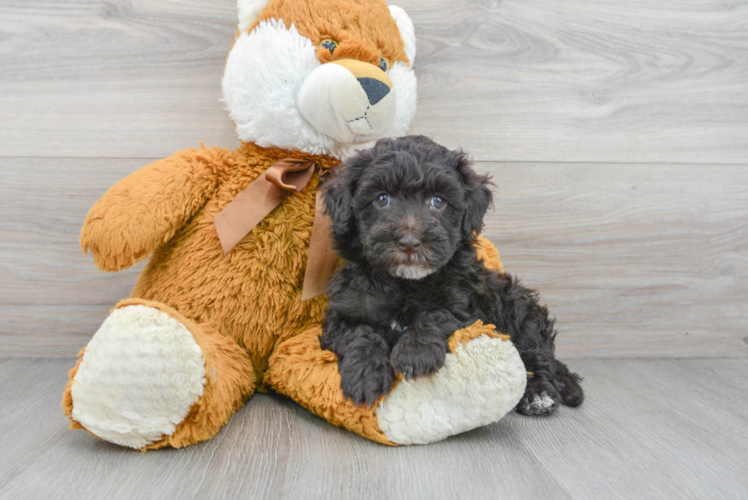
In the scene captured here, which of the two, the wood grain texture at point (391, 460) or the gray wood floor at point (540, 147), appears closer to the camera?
the wood grain texture at point (391, 460)

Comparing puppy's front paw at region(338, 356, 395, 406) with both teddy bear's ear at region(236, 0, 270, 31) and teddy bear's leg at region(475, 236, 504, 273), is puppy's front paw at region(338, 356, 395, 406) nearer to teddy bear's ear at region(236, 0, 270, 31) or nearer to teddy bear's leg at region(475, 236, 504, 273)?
teddy bear's leg at region(475, 236, 504, 273)

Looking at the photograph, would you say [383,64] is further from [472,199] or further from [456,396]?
[456,396]

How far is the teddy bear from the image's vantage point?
115 cm

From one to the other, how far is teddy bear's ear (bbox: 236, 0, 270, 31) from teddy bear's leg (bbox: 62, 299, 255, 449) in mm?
822

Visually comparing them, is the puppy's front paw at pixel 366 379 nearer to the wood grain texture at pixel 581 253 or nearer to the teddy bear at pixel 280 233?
the teddy bear at pixel 280 233

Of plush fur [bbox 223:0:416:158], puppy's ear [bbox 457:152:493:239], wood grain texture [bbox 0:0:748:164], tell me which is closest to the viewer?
puppy's ear [bbox 457:152:493:239]

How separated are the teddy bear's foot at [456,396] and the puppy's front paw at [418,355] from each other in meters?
0.03

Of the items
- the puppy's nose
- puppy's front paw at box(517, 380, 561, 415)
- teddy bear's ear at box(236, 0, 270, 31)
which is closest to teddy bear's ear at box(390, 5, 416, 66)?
teddy bear's ear at box(236, 0, 270, 31)

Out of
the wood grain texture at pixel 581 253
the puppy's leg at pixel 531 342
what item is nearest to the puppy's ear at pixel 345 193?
the puppy's leg at pixel 531 342

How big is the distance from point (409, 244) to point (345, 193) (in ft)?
0.75

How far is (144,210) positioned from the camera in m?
1.34

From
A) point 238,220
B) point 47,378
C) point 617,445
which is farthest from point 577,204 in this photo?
point 47,378

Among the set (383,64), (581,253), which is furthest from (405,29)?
(581,253)

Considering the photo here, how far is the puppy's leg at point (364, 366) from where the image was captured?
44.9 inches
